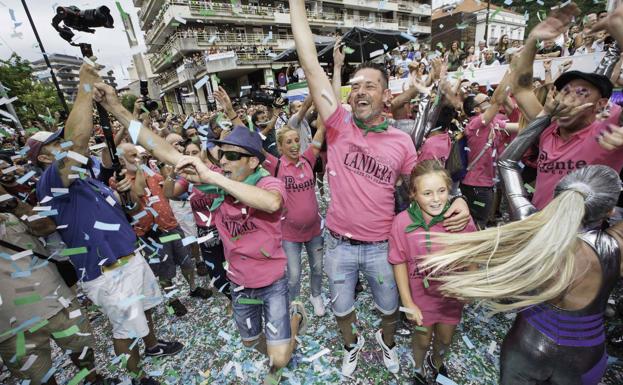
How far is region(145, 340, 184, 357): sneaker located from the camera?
3.05 metres

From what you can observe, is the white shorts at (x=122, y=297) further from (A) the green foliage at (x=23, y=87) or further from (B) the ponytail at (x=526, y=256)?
(A) the green foliage at (x=23, y=87)

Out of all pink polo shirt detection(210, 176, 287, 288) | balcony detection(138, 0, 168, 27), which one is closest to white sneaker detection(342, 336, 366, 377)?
pink polo shirt detection(210, 176, 287, 288)

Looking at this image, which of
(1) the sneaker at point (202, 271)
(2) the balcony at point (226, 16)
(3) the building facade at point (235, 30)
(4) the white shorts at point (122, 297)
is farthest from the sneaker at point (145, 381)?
(2) the balcony at point (226, 16)

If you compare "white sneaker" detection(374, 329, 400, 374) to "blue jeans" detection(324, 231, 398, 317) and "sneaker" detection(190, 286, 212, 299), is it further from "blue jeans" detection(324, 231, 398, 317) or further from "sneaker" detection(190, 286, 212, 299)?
"sneaker" detection(190, 286, 212, 299)

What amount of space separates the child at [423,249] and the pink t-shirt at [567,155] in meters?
0.78

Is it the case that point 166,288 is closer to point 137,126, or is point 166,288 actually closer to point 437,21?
point 137,126

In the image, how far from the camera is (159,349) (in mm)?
→ 3072

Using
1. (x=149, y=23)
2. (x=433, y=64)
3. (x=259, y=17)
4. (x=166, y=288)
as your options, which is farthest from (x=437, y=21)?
(x=166, y=288)

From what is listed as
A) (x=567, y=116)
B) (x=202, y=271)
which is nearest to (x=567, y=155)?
(x=567, y=116)

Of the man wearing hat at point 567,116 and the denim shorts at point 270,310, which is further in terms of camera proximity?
the denim shorts at point 270,310

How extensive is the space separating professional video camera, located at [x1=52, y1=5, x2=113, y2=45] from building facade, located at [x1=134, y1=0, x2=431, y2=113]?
1729 centimetres

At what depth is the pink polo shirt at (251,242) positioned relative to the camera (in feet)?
7.28

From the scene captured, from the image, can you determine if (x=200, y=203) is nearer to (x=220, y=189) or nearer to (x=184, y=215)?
(x=184, y=215)

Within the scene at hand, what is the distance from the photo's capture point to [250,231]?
2256mm
